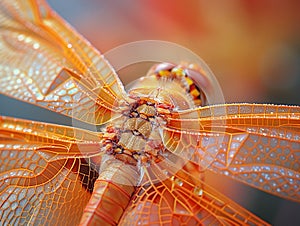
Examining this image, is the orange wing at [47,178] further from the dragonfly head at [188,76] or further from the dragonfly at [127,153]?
the dragonfly head at [188,76]

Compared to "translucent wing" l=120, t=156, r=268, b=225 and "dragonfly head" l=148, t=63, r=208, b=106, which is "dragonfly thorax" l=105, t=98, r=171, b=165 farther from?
"dragonfly head" l=148, t=63, r=208, b=106

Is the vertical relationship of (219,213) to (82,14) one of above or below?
below

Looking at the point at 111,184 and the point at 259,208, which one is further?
the point at 259,208

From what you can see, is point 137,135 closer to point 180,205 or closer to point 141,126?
point 141,126

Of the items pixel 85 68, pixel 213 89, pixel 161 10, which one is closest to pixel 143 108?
pixel 85 68

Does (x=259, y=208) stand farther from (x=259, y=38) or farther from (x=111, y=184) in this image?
(x=259, y=38)

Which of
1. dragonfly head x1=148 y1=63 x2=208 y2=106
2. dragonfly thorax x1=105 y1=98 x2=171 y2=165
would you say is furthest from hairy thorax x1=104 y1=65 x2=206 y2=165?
dragonfly head x1=148 y1=63 x2=208 y2=106

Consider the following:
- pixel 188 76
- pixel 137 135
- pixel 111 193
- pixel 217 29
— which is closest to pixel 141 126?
pixel 137 135
